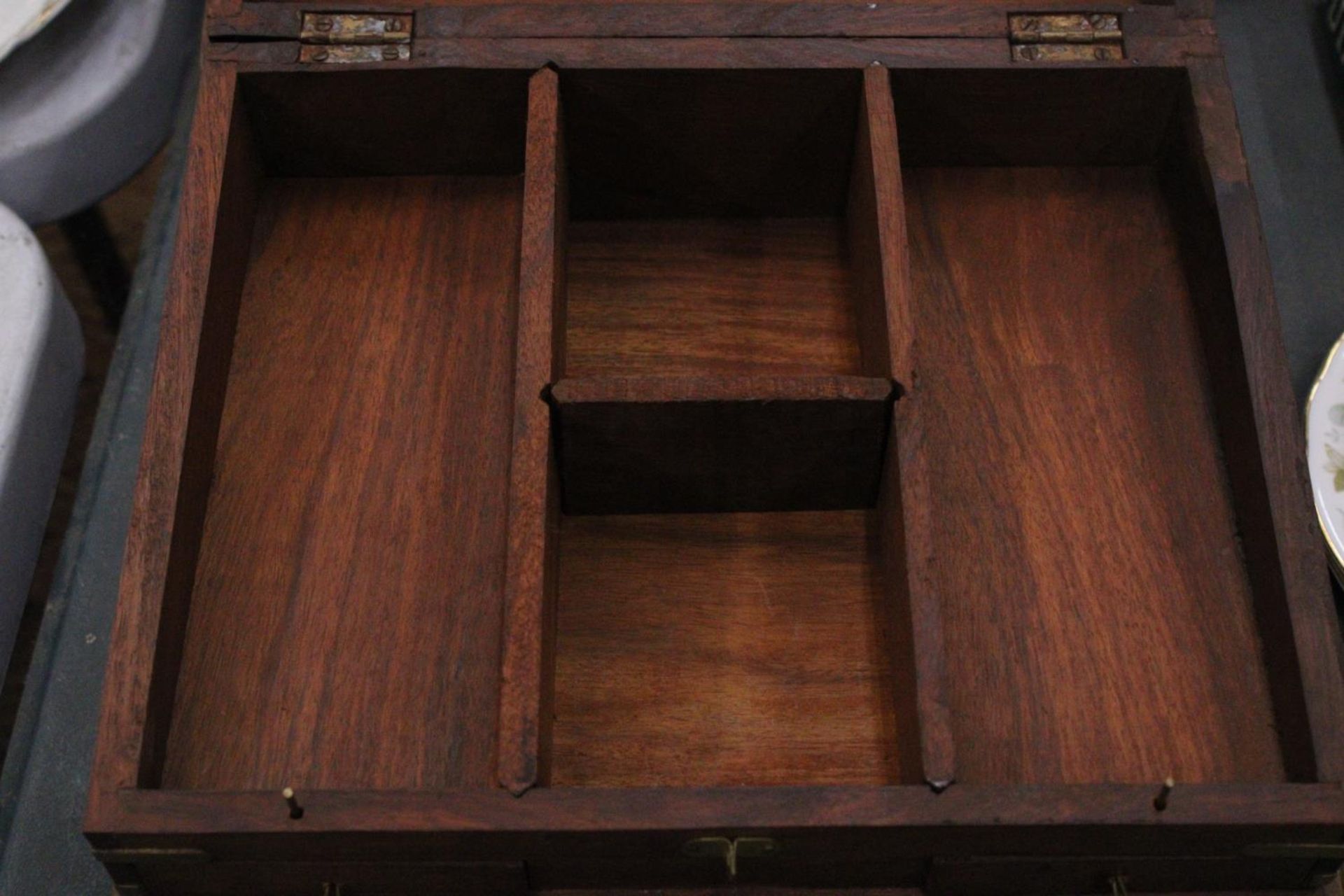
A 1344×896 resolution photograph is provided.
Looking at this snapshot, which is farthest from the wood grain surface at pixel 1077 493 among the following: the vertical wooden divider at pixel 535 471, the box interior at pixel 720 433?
the vertical wooden divider at pixel 535 471

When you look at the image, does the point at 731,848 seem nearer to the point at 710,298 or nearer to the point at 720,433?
the point at 720,433

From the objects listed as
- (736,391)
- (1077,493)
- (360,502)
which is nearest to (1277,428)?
(1077,493)

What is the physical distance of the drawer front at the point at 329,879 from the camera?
0.94 meters

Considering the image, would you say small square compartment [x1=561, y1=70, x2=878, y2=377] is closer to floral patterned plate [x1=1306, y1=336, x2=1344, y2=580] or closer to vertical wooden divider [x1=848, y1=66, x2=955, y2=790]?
vertical wooden divider [x1=848, y1=66, x2=955, y2=790]

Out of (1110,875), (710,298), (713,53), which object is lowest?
(1110,875)

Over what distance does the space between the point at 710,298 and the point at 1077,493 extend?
35 centimetres

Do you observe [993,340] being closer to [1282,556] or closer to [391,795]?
[1282,556]


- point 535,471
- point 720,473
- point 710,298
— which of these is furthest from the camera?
point 710,298

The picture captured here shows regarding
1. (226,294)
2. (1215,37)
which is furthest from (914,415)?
(226,294)

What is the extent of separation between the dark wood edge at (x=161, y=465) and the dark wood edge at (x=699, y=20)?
0.20 ft

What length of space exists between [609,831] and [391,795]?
14cm

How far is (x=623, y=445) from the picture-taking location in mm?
1064

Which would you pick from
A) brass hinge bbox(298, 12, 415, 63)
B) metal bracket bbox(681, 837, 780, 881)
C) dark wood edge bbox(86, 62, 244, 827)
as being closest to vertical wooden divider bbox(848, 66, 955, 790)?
metal bracket bbox(681, 837, 780, 881)

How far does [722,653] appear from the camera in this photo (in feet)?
3.53
